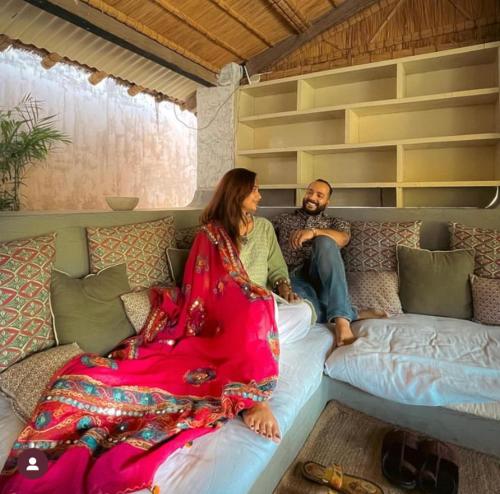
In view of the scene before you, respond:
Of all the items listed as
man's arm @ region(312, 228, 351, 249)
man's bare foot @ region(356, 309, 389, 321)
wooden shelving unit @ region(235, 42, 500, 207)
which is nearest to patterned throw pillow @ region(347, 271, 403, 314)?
man's bare foot @ region(356, 309, 389, 321)

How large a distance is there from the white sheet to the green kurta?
0.53 metres

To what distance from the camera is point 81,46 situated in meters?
2.64

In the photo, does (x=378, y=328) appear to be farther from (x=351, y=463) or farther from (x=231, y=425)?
(x=231, y=425)

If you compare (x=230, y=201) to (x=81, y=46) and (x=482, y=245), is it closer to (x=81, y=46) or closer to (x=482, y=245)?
(x=482, y=245)

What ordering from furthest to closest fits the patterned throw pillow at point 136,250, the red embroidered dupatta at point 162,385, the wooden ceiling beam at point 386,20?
1. the wooden ceiling beam at point 386,20
2. the patterned throw pillow at point 136,250
3. the red embroidered dupatta at point 162,385

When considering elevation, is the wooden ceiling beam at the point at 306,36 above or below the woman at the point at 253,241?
above

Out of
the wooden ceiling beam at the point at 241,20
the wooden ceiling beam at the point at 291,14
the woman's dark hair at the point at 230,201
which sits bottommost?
the woman's dark hair at the point at 230,201

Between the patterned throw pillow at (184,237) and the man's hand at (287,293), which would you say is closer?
the man's hand at (287,293)

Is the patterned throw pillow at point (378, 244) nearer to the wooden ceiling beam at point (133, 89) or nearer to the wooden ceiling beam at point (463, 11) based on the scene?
the wooden ceiling beam at point (463, 11)

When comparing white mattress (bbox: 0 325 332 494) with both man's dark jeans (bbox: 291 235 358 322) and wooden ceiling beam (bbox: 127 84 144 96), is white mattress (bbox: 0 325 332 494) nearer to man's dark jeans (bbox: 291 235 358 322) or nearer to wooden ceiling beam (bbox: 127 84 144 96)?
man's dark jeans (bbox: 291 235 358 322)

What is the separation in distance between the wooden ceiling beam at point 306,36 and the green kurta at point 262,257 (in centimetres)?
178

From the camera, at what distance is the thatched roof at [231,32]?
93.7 inches

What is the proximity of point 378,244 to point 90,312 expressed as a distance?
5.25 ft

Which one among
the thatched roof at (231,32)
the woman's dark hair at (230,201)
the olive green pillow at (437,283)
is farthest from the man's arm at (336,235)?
the thatched roof at (231,32)
